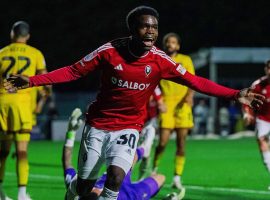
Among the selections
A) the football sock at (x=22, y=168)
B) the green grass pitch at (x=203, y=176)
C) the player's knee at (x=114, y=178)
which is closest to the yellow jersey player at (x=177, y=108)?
the green grass pitch at (x=203, y=176)

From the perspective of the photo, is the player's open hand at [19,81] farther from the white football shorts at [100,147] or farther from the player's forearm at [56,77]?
the white football shorts at [100,147]

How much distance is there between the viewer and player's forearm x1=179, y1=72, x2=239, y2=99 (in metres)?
8.30

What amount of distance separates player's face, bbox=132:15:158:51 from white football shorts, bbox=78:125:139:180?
2.97ft

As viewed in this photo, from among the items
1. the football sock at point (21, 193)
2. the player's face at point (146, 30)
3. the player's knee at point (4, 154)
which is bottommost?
the football sock at point (21, 193)

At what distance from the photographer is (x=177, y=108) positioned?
537 inches

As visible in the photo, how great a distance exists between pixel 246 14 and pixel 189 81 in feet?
158

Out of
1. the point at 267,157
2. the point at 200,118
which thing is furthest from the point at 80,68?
the point at 200,118

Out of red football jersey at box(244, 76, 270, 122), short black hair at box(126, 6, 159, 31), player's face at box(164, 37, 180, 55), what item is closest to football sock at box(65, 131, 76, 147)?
short black hair at box(126, 6, 159, 31)

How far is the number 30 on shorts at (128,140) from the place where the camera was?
8.28m

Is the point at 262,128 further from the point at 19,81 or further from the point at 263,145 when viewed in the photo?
the point at 19,81

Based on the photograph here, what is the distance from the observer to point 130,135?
834 centimetres

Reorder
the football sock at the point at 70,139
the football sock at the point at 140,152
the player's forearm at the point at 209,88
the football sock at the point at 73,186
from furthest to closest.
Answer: the football sock at the point at 140,152, the football sock at the point at 70,139, the football sock at the point at 73,186, the player's forearm at the point at 209,88

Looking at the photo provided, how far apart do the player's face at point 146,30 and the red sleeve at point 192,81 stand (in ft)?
1.17

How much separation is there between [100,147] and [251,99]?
1576 millimetres
